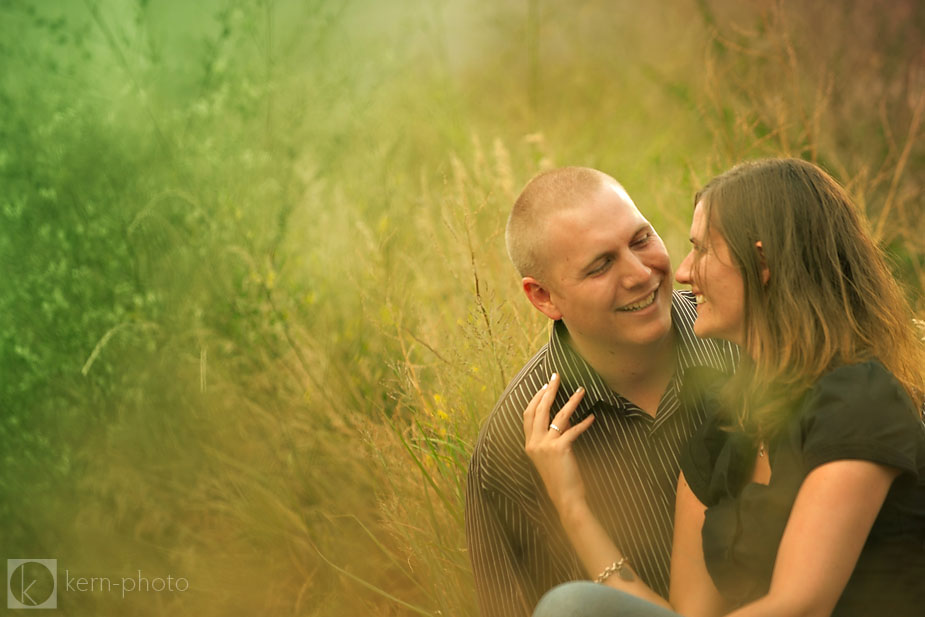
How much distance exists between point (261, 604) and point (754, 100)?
258cm

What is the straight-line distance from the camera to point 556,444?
2.07m

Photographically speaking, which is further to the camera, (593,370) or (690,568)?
(593,370)

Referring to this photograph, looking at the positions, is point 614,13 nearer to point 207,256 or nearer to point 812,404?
point 207,256

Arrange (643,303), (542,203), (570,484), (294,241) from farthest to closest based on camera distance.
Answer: (294,241) → (542,203) → (643,303) → (570,484)

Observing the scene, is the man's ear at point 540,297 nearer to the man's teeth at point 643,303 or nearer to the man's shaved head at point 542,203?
the man's shaved head at point 542,203

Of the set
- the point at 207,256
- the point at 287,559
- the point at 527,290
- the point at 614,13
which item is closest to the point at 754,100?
the point at 614,13

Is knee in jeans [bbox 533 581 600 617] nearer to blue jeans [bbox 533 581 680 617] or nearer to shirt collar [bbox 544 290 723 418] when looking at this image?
blue jeans [bbox 533 581 680 617]

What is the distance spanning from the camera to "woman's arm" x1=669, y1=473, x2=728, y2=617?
72.4 inches

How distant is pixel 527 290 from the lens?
2.42 meters

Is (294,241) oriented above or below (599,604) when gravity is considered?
above

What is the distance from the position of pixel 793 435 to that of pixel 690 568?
400mm

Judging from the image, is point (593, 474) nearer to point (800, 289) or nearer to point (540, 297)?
point (540, 297)

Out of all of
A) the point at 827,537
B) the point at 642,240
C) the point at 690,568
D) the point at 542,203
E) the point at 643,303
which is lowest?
the point at 690,568

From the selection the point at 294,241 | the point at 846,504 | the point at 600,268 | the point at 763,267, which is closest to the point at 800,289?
the point at 763,267
